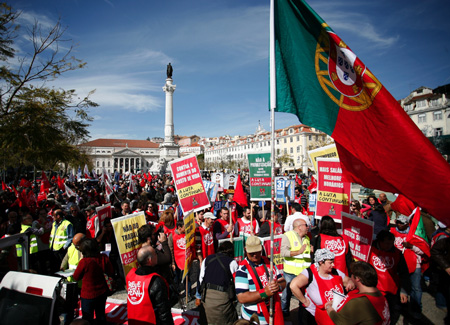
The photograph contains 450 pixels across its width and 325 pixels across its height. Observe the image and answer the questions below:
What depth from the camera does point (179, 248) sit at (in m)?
5.66

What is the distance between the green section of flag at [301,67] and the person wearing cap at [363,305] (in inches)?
62.2

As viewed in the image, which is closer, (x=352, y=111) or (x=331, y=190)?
(x=352, y=111)

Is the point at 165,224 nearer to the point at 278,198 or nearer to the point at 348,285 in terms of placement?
the point at 348,285

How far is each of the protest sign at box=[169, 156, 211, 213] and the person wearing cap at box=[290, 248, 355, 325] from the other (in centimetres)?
310

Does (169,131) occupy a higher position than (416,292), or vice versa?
(169,131)

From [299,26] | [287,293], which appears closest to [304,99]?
[299,26]

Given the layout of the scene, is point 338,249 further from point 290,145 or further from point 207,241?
point 290,145

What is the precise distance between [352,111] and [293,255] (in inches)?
99.3

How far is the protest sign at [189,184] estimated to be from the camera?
19.5 feet

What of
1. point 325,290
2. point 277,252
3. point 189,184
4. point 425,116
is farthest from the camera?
point 425,116

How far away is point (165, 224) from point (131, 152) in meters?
119

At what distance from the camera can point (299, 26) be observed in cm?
337

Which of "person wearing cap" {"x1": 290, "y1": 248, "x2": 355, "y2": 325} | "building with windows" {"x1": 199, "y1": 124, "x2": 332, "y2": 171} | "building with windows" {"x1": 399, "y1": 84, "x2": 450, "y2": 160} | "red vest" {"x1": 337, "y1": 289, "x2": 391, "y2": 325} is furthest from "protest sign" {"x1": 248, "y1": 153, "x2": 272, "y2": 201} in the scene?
"building with windows" {"x1": 199, "y1": 124, "x2": 332, "y2": 171}

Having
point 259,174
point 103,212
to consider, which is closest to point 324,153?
point 259,174
